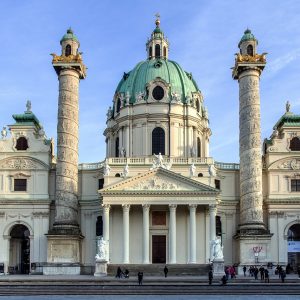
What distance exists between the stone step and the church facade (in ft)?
6.23

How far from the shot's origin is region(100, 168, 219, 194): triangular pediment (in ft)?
206

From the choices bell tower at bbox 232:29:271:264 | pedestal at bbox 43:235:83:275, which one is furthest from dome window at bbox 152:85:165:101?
pedestal at bbox 43:235:83:275

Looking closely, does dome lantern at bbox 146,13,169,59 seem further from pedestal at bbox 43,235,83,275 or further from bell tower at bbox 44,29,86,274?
pedestal at bbox 43,235,83,275

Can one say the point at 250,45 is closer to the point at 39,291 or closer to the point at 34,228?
the point at 34,228

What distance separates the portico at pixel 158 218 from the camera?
206ft

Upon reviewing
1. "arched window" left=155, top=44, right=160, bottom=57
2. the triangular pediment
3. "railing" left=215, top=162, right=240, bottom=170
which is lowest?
the triangular pediment

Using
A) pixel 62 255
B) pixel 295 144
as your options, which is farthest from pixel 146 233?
pixel 295 144

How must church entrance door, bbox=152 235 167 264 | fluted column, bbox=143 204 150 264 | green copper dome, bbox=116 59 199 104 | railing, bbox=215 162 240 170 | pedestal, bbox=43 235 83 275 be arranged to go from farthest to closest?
green copper dome, bbox=116 59 199 104
railing, bbox=215 162 240 170
church entrance door, bbox=152 235 167 264
fluted column, bbox=143 204 150 264
pedestal, bbox=43 235 83 275

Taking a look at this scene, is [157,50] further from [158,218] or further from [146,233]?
[146,233]

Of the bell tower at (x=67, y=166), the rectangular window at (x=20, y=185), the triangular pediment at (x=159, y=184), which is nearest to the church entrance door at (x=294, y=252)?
the triangular pediment at (x=159, y=184)

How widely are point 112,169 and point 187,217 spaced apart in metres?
8.50

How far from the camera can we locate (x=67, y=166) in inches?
2500

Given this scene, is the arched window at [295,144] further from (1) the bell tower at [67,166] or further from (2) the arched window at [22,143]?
(2) the arched window at [22,143]

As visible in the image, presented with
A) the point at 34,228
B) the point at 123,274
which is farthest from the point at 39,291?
the point at 34,228
